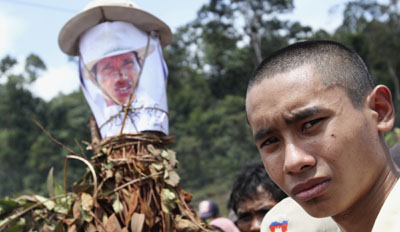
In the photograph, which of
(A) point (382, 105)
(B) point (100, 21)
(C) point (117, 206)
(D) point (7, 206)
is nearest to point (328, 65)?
(A) point (382, 105)

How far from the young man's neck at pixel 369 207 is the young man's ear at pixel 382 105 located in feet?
0.40

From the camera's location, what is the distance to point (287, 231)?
57.2 inches

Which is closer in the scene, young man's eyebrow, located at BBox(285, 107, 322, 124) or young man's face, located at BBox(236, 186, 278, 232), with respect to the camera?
young man's eyebrow, located at BBox(285, 107, 322, 124)

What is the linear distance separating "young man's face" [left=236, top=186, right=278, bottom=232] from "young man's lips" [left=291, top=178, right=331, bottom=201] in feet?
4.68

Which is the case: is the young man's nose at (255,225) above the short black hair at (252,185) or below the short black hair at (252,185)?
below

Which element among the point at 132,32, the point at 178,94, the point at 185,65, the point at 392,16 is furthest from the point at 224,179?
the point at 132,32

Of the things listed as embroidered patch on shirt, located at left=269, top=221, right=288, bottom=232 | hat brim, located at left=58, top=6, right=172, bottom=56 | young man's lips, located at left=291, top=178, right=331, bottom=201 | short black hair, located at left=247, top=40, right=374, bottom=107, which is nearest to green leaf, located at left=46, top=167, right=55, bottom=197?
hat brim, located at left=58, top=6, right=172, bottom=56

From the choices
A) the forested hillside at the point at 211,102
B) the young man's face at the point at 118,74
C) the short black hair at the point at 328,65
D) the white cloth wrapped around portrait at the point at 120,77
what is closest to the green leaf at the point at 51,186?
the white cloth wrapped around portrait at the point at 120,77

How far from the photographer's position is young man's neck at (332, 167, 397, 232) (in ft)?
3.55

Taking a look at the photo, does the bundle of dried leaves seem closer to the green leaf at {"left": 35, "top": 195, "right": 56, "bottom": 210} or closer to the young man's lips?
the green leaf at {"left": 35, "top": 195, "right": 56, "bottom": 210}

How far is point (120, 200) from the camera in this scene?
1.70 meters

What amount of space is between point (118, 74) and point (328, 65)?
1116 mm

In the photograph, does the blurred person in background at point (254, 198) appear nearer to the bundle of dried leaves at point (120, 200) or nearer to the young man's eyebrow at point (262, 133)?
the bundle of dried leaves at point (120, 200)

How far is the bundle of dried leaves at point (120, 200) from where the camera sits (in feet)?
5.43
